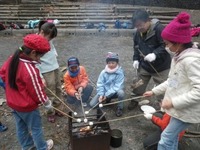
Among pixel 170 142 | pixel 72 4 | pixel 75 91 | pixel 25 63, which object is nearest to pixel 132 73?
pixel 75 91

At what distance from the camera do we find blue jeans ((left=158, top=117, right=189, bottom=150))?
9.38 feet

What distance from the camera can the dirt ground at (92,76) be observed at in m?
4.00

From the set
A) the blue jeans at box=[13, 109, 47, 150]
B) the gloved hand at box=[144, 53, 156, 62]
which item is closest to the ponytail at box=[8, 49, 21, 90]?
the blue jeans at box=[13, 109, 47, 150]

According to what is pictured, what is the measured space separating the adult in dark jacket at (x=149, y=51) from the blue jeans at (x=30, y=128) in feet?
7.00

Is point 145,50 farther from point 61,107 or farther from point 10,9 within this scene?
point 10,9

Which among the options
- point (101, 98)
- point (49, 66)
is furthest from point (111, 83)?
point (49, 66)

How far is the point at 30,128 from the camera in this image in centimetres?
332

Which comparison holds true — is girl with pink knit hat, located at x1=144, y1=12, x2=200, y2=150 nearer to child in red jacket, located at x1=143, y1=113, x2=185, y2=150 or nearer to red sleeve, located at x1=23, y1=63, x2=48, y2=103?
child in red jacket, located at x1=143, y1=113, x2=185, y2=150

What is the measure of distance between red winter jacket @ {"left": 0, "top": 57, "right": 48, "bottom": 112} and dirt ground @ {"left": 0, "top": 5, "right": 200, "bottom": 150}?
1161mm

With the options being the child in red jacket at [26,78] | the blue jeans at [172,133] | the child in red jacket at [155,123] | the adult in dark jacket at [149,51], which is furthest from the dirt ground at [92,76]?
the child in red jacket at [26,78]

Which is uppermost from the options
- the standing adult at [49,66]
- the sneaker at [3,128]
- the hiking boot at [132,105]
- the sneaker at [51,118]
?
the standing adult at [49,66]

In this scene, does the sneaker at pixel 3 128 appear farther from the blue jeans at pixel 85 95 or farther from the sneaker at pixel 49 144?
the blue jeans at pixel 85 95

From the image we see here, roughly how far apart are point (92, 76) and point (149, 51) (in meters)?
2.17

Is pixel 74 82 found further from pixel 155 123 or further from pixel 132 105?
pixel 155 123
